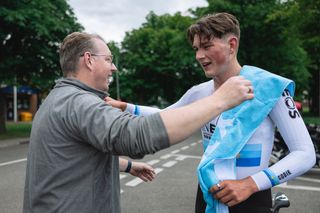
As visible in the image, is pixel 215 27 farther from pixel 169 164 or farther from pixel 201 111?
pixel 169 164

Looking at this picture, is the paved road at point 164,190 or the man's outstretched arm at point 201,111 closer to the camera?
the man's outstretched arm at point 201,111

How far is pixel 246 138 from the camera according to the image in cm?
178

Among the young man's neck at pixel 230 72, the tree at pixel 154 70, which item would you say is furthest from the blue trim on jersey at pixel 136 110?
the tree at pixel 154 70

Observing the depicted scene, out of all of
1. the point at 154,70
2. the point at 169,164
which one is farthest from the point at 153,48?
the point at 169,164

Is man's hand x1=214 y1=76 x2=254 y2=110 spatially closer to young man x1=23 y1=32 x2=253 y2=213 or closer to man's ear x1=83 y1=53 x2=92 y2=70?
young man x1=23 y1=32 x2=253 y2=213

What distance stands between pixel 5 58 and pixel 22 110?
78.7ft

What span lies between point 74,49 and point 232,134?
2.82ft

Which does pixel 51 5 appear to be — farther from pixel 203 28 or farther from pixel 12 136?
pixel 203 28

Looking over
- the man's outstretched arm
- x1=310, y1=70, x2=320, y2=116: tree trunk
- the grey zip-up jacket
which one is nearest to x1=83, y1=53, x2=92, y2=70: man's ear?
the grey zip-up jacket

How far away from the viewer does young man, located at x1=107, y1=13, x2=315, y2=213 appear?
174 centimetres

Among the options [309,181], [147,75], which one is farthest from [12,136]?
[147,75]

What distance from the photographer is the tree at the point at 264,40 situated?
21.5m

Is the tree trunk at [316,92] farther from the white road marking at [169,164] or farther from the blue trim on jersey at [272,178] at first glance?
the blue trim on jersey at [272,178]

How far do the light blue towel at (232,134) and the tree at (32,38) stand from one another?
13905 mm
